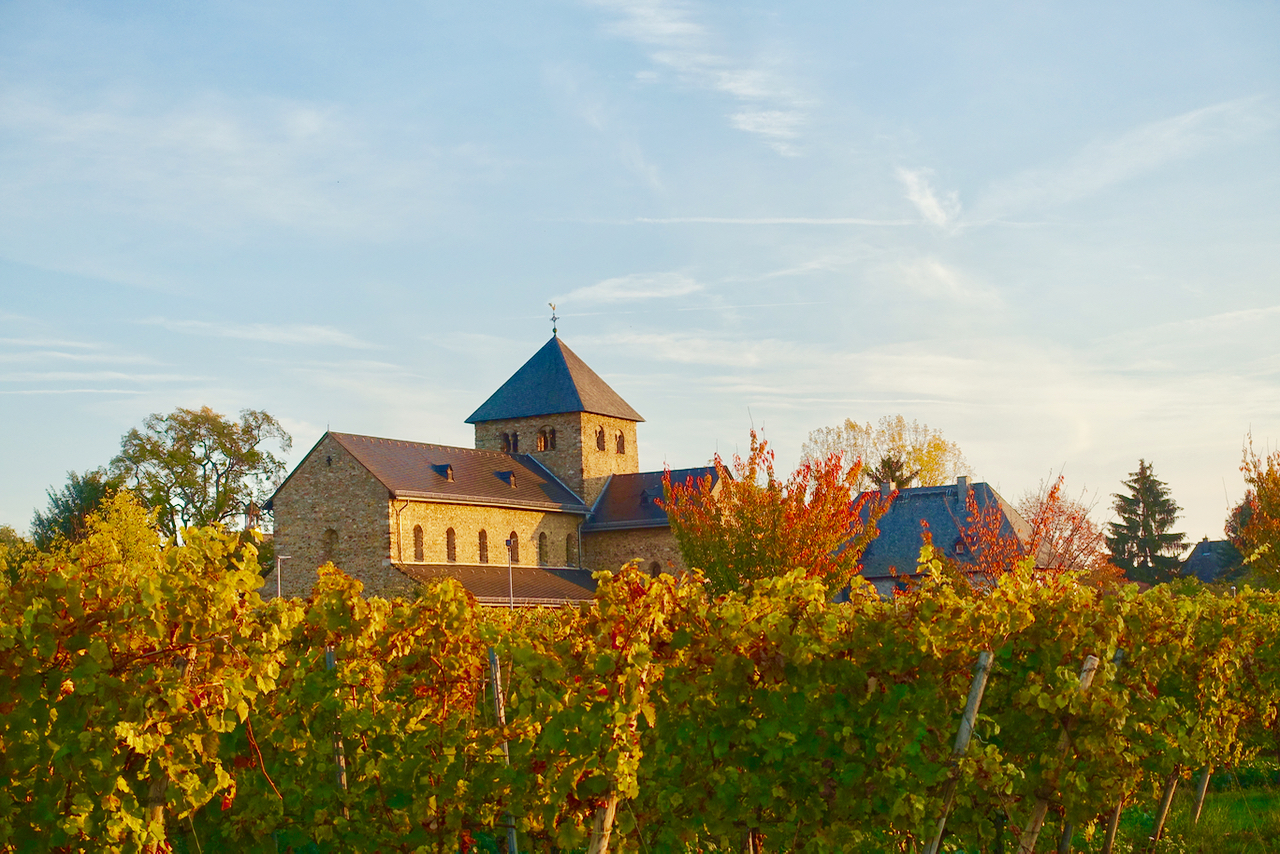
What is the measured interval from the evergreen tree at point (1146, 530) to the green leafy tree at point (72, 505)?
1949 inches

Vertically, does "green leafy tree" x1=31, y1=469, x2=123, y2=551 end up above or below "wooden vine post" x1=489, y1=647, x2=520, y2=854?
above

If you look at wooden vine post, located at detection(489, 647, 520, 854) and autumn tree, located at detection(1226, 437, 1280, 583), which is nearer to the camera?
wooden vine post, located at detection(489, 647, 520, 854)

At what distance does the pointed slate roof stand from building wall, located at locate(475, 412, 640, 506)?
33 cm

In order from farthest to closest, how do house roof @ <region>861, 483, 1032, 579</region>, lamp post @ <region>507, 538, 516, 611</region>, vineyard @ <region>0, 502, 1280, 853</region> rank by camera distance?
house roof @ <region>861, 483, 1032, 579</region>, lamp post @ <region>507, 538, 516, 611</region>, vineyard @ <region>0, 502, 1280, 853</region>

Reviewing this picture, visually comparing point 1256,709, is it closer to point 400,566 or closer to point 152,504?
point 400,566

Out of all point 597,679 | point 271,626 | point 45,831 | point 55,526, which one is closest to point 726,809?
point 597,679

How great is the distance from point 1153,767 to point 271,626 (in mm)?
5728

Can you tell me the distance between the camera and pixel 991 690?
21.1 feet

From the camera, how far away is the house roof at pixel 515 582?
3703cm

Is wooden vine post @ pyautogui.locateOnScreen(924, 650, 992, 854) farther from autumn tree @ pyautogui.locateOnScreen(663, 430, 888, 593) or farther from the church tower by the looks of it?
the church tower

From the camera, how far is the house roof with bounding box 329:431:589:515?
127 ft

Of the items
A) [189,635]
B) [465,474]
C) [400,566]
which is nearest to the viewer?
[189,635]

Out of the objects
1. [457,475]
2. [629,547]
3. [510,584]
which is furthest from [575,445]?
[510,584]

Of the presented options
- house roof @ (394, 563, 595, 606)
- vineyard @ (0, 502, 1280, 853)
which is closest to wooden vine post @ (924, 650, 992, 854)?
vineyard @ (0, 502, 1280, 853)
